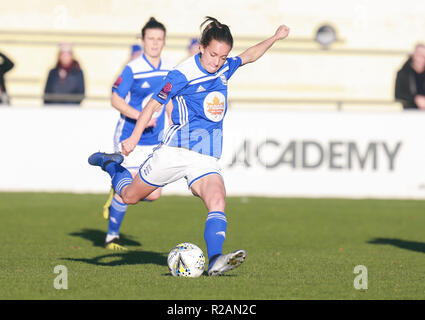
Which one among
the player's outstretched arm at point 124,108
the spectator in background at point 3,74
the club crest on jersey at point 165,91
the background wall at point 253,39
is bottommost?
the club crest on jersey at point 165,91

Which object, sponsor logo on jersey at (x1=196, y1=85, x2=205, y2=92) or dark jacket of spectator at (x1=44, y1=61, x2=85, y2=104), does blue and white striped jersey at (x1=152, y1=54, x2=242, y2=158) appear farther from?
dark jacket of spectator at (x1=44, y1=61, x2=85, y2=104)

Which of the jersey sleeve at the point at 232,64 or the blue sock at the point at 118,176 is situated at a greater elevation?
the jersey sleeve at the point at 232,64

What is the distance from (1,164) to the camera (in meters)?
16.0

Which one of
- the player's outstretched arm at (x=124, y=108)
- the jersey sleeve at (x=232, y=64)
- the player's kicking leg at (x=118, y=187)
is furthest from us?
the player's outstretched arm at (x=124, y=108)

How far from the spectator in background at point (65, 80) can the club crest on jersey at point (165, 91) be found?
999cm

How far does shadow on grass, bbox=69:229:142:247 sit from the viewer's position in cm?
1038

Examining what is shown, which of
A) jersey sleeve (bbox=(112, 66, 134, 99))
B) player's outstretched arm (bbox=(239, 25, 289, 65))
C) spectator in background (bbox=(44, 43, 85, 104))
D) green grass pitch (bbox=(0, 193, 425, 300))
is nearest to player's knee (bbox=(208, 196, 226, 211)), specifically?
green grass pitch (bbox=(0, 193, 425, 300))

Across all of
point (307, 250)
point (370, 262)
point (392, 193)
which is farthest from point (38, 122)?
point (370, 262)

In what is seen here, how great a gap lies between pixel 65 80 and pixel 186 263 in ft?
35.3

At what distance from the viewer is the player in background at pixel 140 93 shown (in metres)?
9.69

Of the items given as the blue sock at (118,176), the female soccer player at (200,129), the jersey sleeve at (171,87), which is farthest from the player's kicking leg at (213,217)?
the blue sock at (118,176)

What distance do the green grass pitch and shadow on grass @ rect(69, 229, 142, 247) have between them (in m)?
0.01

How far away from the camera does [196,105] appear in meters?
7.41

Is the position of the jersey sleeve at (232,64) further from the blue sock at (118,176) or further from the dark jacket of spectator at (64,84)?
the dark jacket of spectator at (64,84)
